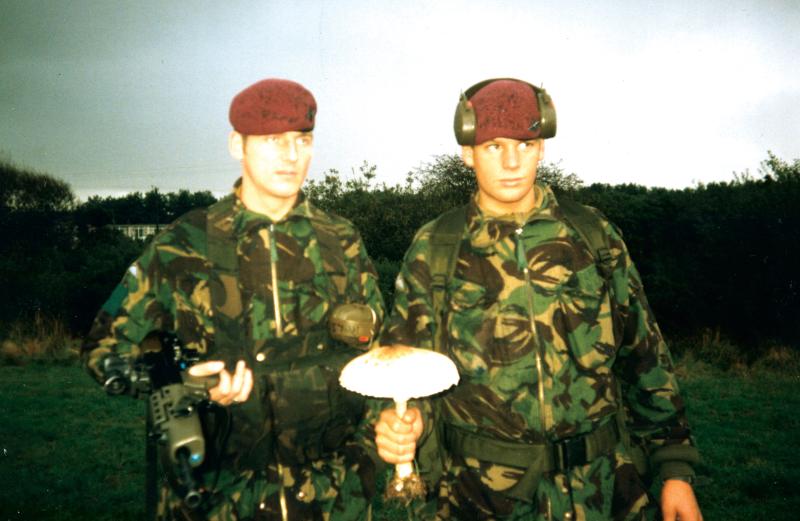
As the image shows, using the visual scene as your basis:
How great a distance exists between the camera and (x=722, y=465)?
308 inches

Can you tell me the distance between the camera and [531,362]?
10.6 ft

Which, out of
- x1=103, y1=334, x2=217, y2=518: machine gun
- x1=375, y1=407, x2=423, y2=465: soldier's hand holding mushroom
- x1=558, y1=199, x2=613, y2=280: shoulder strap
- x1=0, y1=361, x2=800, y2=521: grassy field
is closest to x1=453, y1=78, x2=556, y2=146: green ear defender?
x1=558, y1=199, x2=613, y2=280: shoulder strap

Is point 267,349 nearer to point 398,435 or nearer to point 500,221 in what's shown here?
point 398,435

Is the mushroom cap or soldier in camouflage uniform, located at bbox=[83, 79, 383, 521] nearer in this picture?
the mushroom cap

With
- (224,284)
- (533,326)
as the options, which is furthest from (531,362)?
(224,284)

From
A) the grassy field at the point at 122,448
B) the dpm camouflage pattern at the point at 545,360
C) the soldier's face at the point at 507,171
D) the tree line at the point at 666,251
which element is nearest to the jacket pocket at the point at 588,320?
the dpm camouflage pattern at the point at 545,360

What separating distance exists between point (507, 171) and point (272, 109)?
140 cm

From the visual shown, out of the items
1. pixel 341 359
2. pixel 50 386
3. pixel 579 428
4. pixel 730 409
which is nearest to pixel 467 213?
pixel 341 359

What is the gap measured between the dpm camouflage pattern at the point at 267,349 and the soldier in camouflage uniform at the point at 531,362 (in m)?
0.37

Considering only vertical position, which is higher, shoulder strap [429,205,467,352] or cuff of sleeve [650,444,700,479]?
shoulder strap [429,205,467,352]

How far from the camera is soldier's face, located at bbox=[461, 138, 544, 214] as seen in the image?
3.38 meters

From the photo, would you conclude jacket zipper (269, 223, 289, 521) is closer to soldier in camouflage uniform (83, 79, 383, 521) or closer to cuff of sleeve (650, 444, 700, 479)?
soldier in camouflage uniform (83, 79, 383, 521)

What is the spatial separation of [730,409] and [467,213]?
862 centimetres

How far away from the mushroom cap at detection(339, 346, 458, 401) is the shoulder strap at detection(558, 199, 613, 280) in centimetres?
107
